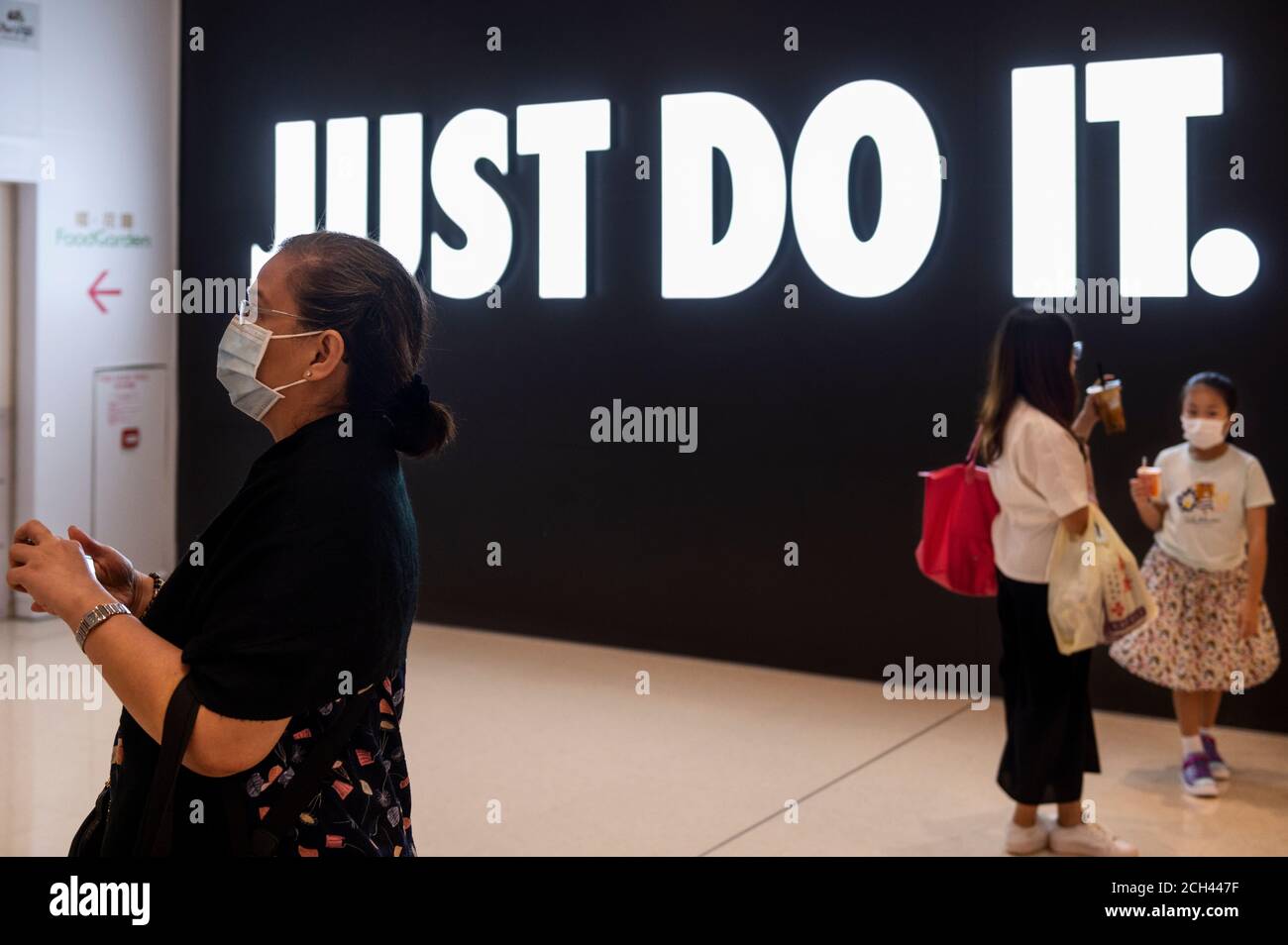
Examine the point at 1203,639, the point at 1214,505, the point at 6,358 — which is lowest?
the point at 1203,639

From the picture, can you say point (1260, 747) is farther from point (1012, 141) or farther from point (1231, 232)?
point (1012, 141)

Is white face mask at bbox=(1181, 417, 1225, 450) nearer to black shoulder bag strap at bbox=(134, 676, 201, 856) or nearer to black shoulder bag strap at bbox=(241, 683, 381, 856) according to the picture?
black shoulder bag strap at bbox=(241, 683, 381, 856)

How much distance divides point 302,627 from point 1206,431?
413 centimetres

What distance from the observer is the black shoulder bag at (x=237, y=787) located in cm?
179

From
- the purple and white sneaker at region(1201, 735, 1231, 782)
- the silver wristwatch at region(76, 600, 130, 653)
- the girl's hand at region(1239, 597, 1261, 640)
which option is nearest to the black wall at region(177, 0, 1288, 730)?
the purple and white sneaker at region(1201, 735, 1231, 782)

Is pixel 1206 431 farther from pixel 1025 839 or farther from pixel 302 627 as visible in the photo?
pixel 302 627

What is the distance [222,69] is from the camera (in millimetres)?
8477

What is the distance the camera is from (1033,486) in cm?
443

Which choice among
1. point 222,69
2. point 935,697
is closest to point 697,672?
point 935,697

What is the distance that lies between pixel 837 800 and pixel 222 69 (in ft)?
18.3

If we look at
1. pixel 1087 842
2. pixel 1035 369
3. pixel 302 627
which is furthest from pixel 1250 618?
pixel 302 627

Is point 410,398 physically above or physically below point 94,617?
above

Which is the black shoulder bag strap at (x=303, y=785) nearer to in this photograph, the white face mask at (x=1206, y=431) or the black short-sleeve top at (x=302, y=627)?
the black short-sleeve top at (x=302, y=627)

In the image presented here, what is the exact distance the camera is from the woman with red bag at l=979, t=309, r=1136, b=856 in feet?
14.3
